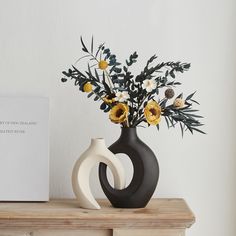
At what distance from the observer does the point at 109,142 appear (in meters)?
2.05

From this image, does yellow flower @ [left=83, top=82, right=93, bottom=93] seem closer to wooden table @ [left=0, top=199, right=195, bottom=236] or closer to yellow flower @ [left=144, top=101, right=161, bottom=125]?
yellow flower @ [left=144, top=101, right=161, bottom=125]

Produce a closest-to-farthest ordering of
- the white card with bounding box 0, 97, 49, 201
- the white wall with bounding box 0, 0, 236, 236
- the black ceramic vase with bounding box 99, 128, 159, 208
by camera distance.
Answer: the black ceramic vase with bounding box 99, 128, 159, 208 → the white card with bounding box 0, 97, 49, 201 → the white wall with bounding box 0, 0, 236, 236

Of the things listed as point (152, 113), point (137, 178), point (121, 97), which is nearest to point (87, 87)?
point (121, 97)

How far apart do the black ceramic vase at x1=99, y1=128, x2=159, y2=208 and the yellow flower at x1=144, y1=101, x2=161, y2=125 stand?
0.10 metres

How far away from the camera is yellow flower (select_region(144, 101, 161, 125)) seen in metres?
1.76

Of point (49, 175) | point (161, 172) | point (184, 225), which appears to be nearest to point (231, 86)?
point (161, 172)

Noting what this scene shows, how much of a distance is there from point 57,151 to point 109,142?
19 centimetres

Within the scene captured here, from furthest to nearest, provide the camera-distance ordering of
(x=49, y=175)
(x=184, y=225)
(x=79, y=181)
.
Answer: (x=49, y=175), (x=79, y=181), (x=184, y=225)

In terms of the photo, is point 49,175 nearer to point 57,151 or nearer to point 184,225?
point 57,151

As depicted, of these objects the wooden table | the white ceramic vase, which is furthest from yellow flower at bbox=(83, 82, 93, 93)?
the wooden table

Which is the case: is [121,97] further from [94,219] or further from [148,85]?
[94,219]

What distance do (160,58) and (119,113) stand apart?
351 millimetres

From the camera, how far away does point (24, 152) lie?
194 centimetres

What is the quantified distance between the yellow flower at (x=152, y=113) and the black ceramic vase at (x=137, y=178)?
10cm
